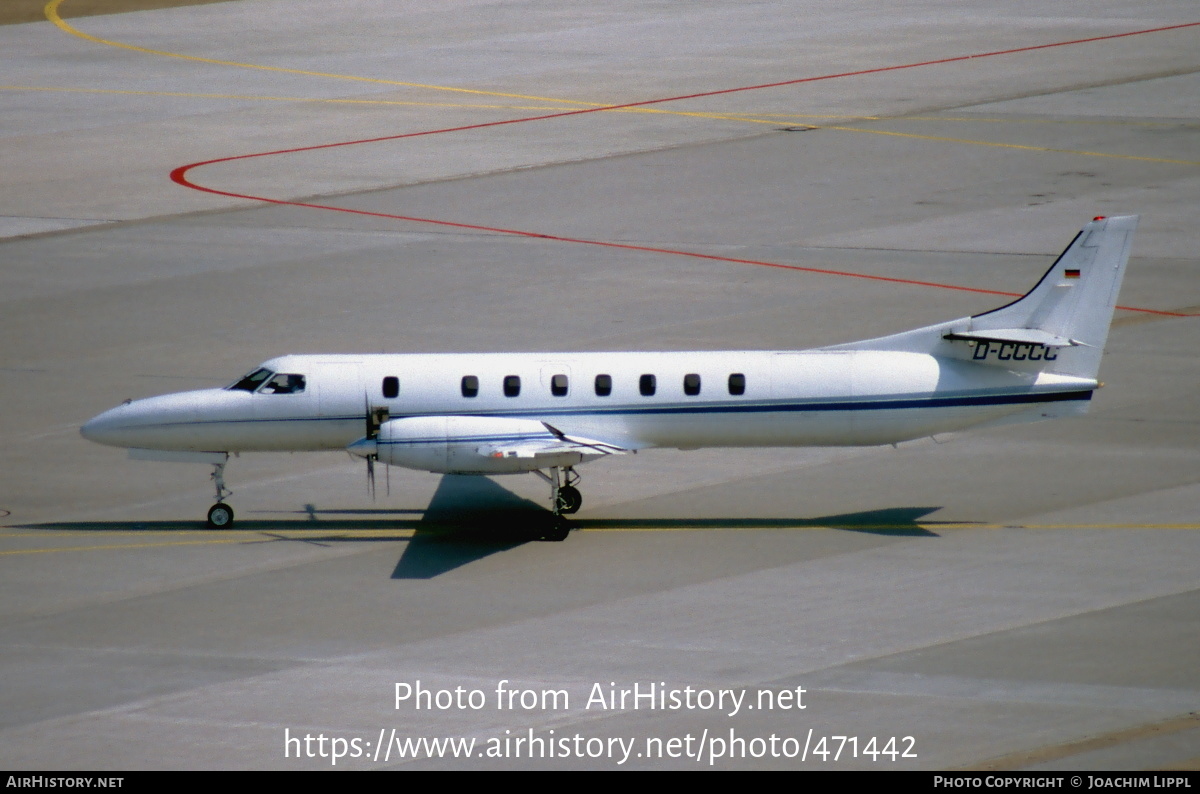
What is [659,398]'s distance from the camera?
28703mm

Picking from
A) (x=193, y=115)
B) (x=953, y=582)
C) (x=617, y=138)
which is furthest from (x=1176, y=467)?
(x=193, y=115)

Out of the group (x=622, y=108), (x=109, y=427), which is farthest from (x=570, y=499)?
(x=622, y=108)

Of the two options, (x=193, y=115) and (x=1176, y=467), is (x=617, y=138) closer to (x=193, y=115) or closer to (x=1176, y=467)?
(x=193, y=115)

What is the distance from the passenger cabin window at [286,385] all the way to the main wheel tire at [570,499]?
4.83 metres

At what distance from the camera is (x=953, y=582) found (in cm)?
2609

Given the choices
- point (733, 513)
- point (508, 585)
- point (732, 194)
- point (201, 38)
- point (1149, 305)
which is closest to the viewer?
point (508, 585)

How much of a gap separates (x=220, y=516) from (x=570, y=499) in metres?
6.04

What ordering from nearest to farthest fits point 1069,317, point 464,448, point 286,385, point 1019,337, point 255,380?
point 464,448
point 1019,337
point 1069,317
point 286,385
point 255,380

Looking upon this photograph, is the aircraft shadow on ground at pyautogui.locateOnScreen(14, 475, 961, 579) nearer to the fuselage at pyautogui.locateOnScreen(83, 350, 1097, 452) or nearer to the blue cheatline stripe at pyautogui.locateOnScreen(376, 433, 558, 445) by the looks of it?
the fuselage at pyautogui.locateOnScreen(83, 350, 1097, 452)

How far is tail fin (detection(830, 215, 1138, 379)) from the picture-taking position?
94.3 feet

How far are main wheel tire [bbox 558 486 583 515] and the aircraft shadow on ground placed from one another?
278 mm

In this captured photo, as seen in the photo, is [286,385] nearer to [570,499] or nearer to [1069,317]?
[570,499]

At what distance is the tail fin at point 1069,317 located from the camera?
28.8 meters

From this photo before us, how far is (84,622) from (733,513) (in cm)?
1098
